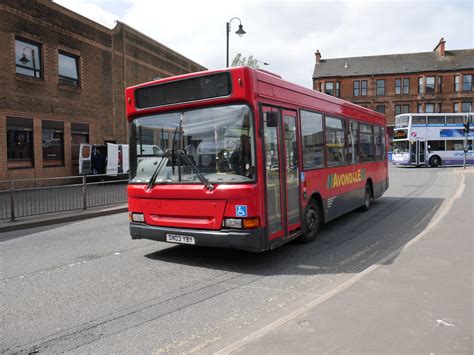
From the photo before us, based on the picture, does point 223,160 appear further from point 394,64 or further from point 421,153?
point 394,64

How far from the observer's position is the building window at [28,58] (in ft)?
57.1

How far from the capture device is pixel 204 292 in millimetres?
4766

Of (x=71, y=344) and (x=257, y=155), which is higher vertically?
(x=257, y=155)

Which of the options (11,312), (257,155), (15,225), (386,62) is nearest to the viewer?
(11,312)

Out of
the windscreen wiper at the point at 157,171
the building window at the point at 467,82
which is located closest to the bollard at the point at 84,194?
the windscreen wiper at the point at 157,171

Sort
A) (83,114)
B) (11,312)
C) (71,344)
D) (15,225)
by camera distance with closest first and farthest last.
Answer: (71,344)
(11,312)
(15,225)
(83,114)

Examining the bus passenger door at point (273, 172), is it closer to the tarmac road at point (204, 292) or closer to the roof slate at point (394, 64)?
the tarmac road at point (204, 292)

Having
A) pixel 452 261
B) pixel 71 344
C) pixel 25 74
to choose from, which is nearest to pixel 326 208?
pixel 452 261

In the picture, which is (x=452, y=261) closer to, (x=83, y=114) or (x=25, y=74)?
(x=25, y=74)

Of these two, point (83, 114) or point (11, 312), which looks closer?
point (11, 312)

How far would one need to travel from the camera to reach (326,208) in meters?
7.75

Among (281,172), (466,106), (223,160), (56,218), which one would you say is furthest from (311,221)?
(466,106)

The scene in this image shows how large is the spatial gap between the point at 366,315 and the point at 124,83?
2347cm

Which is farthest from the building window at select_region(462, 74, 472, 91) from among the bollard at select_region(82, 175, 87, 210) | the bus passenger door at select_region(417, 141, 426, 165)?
the bollard at select_region(82, 175, 87, 210)
